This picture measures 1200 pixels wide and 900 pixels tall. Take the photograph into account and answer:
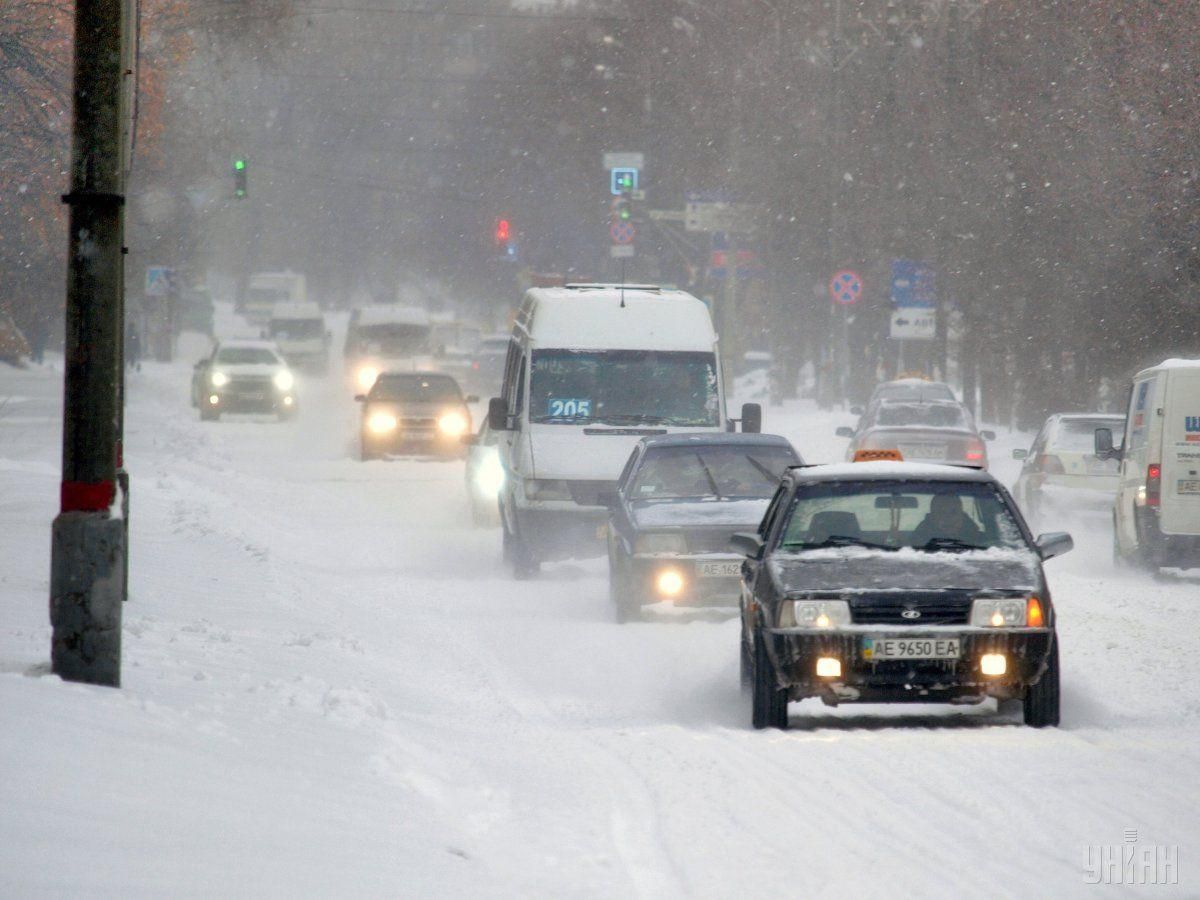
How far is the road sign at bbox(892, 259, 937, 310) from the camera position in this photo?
43562mm

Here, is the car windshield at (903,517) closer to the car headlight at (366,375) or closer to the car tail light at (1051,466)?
the car tail light at (1051,466)

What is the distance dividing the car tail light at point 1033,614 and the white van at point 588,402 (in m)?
8.49

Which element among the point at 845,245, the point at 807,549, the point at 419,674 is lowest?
the point at 419,674

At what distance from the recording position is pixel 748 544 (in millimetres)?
11398

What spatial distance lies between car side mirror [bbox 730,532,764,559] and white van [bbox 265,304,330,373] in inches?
2312

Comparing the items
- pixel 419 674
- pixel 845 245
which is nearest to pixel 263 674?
pixel 419 674

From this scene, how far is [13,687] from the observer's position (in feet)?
→ 29.2

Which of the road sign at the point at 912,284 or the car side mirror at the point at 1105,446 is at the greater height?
the road sign at the point at 912,284

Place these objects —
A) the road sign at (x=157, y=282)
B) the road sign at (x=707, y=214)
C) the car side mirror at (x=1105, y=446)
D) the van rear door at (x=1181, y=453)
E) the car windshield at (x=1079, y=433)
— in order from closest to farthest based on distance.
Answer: the van rear door at (x=1181, y=453) → the car side mirror at (x=1105, y=446) → the car windshield at (x=1079, y=433) → the road sign at (x=707, y=214) → the road sign at (x=157, y=282)

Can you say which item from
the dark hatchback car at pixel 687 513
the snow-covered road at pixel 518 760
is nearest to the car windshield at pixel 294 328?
the snow-covered road at pixel 518 760

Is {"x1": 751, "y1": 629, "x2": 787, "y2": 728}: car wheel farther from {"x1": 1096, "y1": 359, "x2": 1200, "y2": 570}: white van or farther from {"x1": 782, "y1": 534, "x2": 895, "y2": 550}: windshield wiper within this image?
{"x1": 1096, "y1": 359, "x2": 1200, "y2": 570}: white van

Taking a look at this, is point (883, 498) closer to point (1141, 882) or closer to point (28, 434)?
point (1141, 882)

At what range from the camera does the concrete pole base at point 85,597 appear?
9.38 m

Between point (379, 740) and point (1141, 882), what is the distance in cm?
361
